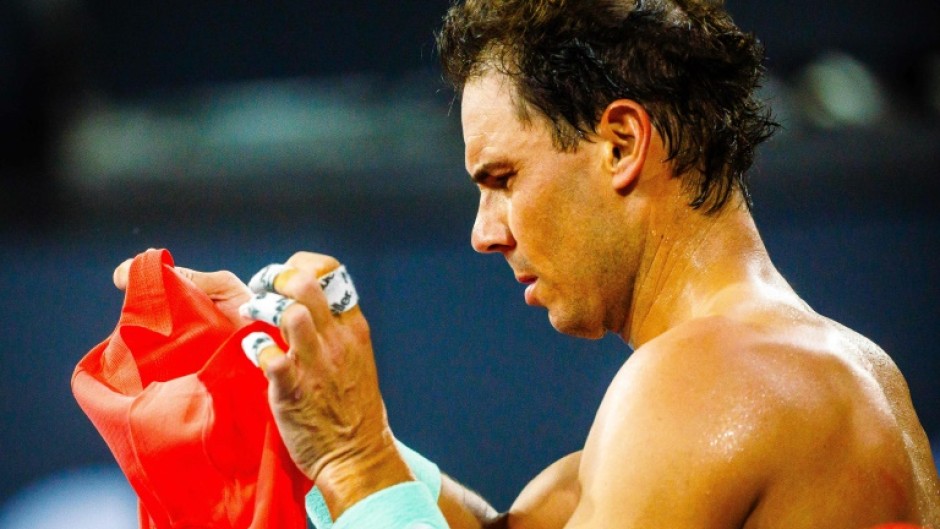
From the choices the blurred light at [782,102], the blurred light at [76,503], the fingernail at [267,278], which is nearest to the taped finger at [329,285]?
the fingernail at [267,278]

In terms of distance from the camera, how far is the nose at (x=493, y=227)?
1.11 meters

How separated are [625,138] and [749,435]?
357 millimetres

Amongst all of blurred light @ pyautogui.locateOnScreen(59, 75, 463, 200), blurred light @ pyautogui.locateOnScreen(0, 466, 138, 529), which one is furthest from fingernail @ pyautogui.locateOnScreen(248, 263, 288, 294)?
blurred light @ pyautogui.locateOnScreen(59, 75, 463, 200)

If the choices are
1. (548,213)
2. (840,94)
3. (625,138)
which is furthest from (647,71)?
(840,94)

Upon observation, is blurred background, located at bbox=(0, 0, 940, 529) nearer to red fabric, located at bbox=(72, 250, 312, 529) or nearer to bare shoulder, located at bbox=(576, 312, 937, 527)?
red fabric, located at bbox=(72, 250, 312, 529)

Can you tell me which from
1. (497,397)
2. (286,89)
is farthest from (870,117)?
(286,89)

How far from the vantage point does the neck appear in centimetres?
107

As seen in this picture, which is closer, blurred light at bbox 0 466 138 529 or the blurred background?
blurred light at bbox 0 466 138 529

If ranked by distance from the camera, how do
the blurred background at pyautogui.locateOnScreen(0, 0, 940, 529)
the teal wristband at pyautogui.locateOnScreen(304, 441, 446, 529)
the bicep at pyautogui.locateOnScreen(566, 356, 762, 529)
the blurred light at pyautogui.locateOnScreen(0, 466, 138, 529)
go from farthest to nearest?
the blurred background at pyautogui.locateOnScreen(0, 0, 940, 529) → the blurred light at pyautogui.locateOnScreen(0, 466, 138, 529) → the teal wristband at pyautogui.locateOnScreen(304, 441, 446, 529) → the bicep at pyautogui.locateOnScreen(566, 356, 762, 529)

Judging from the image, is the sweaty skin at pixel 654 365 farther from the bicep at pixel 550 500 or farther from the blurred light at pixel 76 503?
the blurred light at pixel 76 503

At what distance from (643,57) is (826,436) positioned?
426 millimetres

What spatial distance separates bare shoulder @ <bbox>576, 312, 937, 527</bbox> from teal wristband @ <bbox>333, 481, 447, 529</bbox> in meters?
0.14

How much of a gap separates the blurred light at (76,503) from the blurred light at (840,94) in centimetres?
165

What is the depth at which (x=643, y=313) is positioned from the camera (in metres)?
1.12
